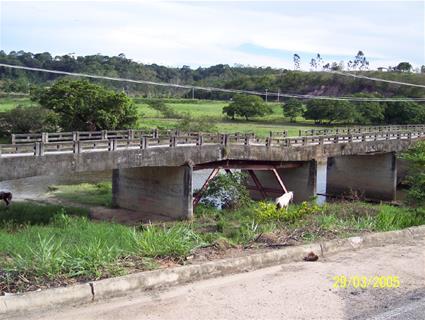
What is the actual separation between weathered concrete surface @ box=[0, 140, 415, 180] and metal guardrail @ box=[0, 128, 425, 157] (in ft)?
1.04

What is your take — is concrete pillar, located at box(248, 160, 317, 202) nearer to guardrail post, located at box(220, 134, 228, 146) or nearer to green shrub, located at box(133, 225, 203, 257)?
guardrail post, located at box(220, 134, 228, 146)

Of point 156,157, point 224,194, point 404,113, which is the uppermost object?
point 404,113

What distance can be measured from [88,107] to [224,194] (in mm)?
22349

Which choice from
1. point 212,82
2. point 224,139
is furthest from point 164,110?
point 212,82

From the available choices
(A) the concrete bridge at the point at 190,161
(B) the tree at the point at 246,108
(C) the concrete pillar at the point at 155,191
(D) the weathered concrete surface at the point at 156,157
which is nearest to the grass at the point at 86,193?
(C) the concrete pillar at the point at 155,191

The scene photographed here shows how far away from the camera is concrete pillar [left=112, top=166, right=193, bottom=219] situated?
97.6 feet

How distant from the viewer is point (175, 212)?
30.2 meters

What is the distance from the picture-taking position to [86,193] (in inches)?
1463

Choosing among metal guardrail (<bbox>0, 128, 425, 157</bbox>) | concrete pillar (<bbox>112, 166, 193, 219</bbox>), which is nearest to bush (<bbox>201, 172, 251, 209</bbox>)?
metal guardrail (<bbox>0, 128, 425, 157</bbox>)

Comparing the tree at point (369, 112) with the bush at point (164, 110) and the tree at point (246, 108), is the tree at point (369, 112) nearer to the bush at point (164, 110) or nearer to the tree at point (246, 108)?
the tree at point (246, 108)

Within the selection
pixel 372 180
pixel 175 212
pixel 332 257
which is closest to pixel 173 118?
pixel 372 180

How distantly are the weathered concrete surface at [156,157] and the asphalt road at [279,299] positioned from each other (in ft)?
55.4

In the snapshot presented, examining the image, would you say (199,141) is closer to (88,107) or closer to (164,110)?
(88,107)

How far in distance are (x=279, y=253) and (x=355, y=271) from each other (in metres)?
1.19
